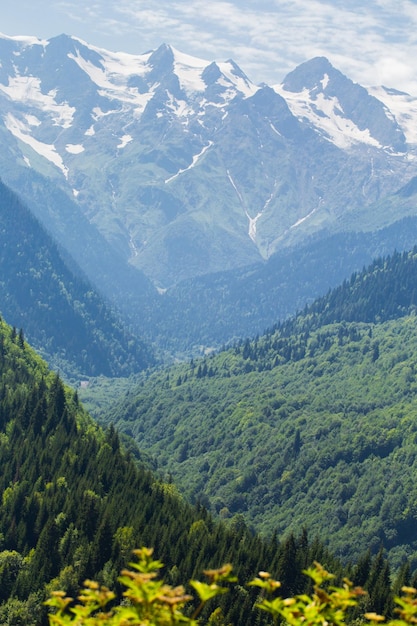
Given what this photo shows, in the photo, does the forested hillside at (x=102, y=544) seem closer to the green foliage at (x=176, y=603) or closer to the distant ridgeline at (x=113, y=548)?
the distant ridgeline at (x=113, y=548)

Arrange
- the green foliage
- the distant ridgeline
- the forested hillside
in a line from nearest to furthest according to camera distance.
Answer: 1. the green foliage
2. the distant ridgeline
3. the forested hillside

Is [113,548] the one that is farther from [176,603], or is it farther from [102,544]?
[176,603]

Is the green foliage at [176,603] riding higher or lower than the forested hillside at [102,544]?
higher

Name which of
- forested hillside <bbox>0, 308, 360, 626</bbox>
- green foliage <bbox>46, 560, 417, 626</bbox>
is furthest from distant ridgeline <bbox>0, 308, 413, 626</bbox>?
green foliage <bbox>46, 560, 417, 626</bbox>

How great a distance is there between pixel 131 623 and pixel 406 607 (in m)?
9.71

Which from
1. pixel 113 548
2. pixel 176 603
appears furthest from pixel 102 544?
pixel 176 603

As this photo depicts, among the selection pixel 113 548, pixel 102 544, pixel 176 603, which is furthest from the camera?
pixel 102 544

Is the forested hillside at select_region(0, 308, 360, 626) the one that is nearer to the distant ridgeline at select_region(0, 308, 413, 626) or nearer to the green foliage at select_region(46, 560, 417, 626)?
the distant ridgeline at select_region(0, 308, 413, 626)

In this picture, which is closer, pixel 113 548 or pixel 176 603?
pixel 176 603

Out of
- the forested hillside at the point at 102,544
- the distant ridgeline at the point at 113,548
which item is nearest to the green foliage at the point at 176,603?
the forested hillside at the point at 102,544

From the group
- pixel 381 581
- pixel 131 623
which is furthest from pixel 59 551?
pixel 131 623

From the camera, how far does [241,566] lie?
150625mm

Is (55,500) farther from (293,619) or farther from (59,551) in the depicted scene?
(293,619)

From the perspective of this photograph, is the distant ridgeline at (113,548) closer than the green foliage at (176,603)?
No
